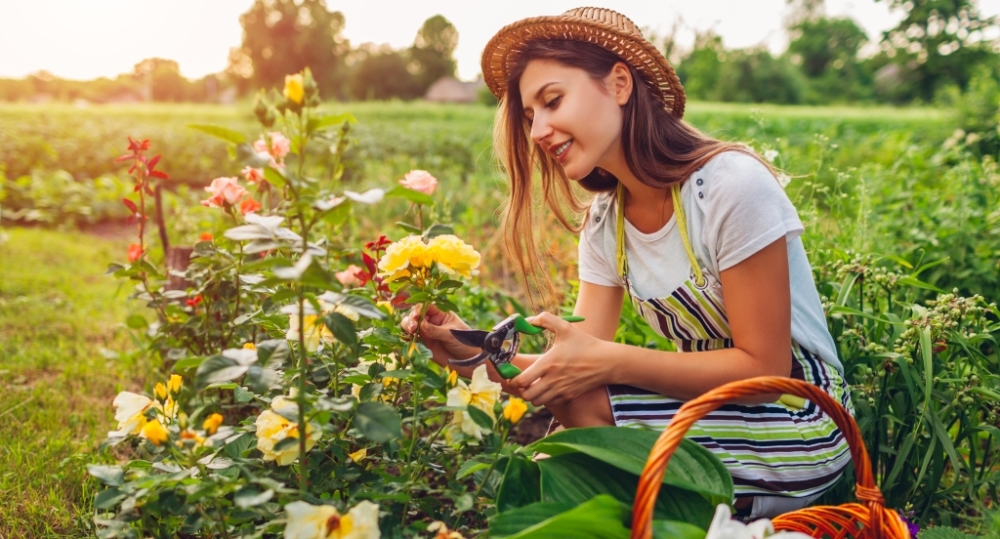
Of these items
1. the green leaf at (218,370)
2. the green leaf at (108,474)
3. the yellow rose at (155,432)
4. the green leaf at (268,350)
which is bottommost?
the green leaf at (108,474)

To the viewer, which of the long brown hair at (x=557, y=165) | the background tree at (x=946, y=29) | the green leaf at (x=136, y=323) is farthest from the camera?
the background tree at (x=946, y=29)

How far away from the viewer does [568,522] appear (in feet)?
3.15

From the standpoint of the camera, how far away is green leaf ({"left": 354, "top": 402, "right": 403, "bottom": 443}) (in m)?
0.99

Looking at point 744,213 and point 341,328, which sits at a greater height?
point 744,213

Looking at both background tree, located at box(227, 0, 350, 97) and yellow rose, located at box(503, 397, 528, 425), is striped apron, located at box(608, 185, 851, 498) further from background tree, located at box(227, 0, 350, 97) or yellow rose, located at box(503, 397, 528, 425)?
background tree, located at box(227, 0, 350, 97)

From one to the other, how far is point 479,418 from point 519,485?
156mm

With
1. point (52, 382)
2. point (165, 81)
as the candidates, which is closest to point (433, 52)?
point (165, 81)

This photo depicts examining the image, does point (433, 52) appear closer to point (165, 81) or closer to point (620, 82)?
point (165, 81)

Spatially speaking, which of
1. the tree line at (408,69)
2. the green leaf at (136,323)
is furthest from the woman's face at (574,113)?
the tree line at (408,69)

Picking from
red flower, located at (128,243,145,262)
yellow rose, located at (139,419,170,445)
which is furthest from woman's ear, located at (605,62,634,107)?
red flower, located at (128,243,145,262)

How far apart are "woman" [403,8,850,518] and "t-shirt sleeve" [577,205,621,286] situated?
0.07 metres

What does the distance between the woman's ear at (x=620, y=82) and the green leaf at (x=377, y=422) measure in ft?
3.10

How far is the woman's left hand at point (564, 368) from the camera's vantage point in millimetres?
1431

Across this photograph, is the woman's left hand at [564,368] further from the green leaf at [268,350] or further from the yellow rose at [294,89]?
the yellow rose at [294,89]
